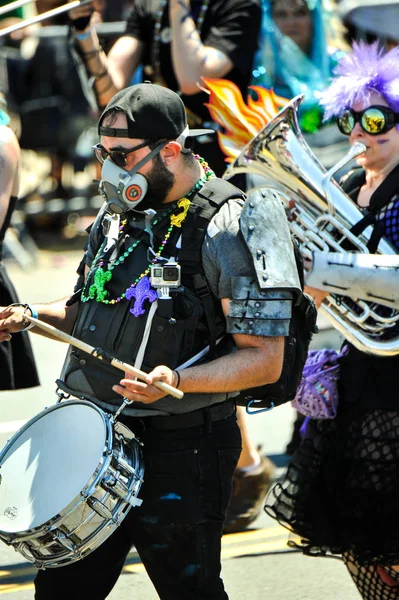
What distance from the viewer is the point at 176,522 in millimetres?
3037

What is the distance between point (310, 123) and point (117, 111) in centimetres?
339

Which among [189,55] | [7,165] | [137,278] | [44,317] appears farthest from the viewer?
[189,55]

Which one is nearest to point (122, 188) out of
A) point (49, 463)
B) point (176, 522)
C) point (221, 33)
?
point (49, 463)

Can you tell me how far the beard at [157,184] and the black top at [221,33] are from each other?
6.54 ft

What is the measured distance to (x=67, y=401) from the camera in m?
3.06

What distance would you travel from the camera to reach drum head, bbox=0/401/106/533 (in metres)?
2.87

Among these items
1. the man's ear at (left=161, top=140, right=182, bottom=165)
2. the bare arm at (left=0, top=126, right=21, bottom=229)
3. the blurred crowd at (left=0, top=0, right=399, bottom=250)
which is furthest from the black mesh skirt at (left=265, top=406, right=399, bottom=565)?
the blurred crowd at (left=0, top=0, right=399, bottom=250)

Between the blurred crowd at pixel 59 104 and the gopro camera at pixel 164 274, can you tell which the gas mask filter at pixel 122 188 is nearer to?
the gopro camera at pixel 164 274

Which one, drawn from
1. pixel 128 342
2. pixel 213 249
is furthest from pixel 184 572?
pixel 213 249

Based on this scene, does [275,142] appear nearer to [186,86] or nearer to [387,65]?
[387,65]

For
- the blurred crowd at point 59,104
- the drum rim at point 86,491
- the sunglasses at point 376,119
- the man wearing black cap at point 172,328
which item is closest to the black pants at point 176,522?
the man wearing black cap at point 172,328

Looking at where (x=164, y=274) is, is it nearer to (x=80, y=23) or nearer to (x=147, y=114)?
(x=147, y=114)

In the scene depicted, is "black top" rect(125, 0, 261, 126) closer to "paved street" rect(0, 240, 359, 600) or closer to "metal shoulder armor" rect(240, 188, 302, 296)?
"paved street" rect(0, 240, 359, 600)

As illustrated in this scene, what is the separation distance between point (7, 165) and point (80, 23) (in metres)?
1.12
